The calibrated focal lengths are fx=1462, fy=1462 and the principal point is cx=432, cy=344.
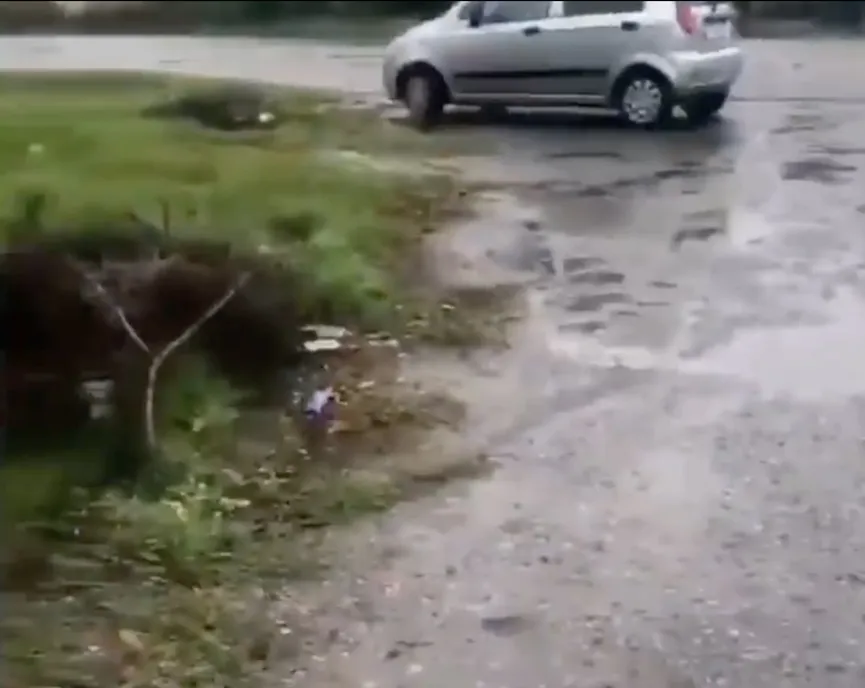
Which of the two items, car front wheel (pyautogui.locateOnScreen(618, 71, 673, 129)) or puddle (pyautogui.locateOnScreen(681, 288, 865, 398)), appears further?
car front wheel (pyautogui.locateOnScreen(618, 71, 673, 129))

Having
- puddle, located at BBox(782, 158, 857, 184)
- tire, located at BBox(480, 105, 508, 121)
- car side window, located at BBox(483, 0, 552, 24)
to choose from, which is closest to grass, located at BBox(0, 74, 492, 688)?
puddle, located at BBox(782, 158, 857, 184)

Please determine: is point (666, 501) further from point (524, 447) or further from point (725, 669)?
point (725, 669)

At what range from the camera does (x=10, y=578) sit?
3951 millimetres

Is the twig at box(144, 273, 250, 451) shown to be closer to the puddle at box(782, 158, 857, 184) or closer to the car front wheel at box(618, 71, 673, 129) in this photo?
the puddle at box(782, 158, 857, 184)

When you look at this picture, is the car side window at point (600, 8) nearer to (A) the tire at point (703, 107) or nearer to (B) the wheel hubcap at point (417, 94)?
(A) the tire at point (703, 107)

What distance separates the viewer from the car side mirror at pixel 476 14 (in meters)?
11.2

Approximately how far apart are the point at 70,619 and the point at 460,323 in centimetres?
268

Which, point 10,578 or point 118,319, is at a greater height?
point 118,319

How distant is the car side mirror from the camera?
11234 millimetres

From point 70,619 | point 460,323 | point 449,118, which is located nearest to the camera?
point 70,619

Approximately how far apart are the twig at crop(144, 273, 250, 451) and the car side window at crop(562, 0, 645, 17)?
5738 millimetres

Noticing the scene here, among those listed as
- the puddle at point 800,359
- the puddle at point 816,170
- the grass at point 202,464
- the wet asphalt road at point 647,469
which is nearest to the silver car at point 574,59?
the puddle at point 816,170

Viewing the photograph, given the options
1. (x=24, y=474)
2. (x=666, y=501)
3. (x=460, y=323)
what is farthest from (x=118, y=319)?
(x=666, y=501)

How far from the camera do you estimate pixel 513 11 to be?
11.1 m
